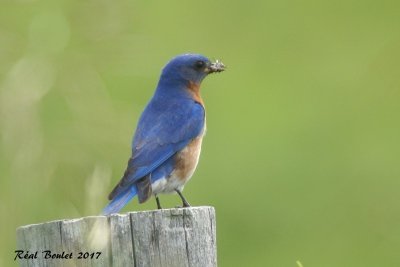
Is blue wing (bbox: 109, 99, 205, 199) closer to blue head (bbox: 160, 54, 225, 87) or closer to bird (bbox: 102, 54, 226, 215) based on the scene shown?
bird (bbox: 102, 54, 226, 215)

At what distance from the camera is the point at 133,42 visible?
729 centimetres

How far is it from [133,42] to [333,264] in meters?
4.41

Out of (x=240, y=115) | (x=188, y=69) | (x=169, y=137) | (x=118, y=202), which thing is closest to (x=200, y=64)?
(x=188, y=69)

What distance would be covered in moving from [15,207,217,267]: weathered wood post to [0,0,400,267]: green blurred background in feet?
1.32

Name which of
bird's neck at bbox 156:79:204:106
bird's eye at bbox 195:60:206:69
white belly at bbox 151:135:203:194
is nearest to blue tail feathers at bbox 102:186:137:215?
white belly at bbox 151:135:203:194

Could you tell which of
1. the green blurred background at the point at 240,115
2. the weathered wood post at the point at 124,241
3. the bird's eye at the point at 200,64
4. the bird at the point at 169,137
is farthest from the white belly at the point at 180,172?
the weathered wood post at the point at 124,241

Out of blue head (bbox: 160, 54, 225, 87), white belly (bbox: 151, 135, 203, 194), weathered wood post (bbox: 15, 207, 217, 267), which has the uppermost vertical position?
blue head (bbox: 160, 54, 225, 87)

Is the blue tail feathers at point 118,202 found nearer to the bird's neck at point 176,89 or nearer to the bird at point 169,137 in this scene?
the bird at point 169,137

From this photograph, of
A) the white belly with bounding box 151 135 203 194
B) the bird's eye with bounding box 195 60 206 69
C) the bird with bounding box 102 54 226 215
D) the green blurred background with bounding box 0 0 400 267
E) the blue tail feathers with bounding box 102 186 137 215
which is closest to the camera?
the green blurred background with bounding box 0 0 400 267

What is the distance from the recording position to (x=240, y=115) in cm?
1392

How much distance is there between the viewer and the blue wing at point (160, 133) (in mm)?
7497

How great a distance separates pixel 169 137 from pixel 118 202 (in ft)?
3.25

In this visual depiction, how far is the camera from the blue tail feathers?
689cm

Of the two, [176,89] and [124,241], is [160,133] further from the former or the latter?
[124,241]
